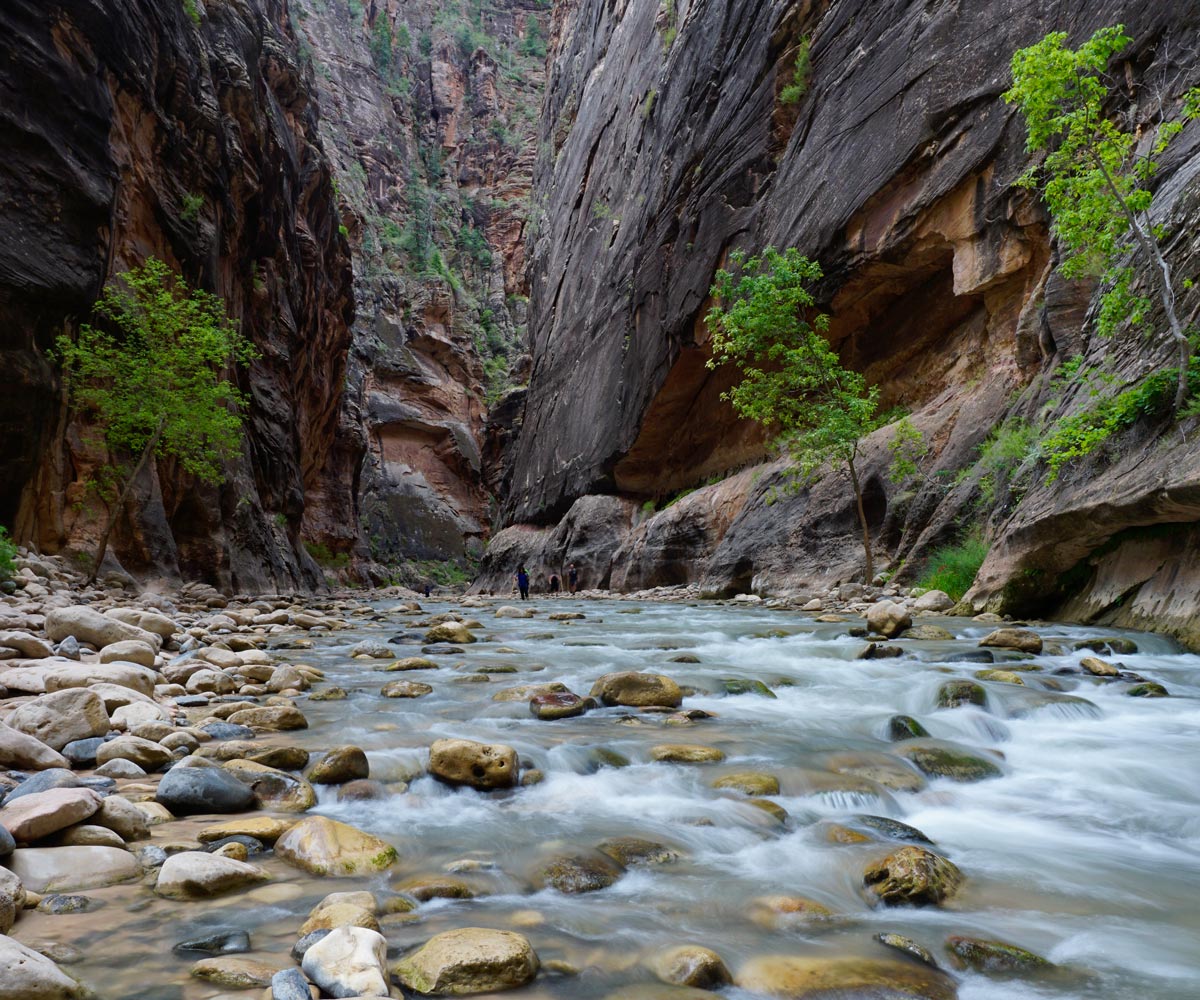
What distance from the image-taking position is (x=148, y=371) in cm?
1373

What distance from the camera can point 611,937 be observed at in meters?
2.24

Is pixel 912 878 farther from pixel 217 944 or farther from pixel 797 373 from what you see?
pixel 797 373

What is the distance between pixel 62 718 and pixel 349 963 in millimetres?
2883

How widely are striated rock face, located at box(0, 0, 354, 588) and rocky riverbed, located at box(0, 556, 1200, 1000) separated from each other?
26.1 feet

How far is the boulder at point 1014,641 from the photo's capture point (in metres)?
6.26

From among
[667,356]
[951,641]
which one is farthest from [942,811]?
[667,356]

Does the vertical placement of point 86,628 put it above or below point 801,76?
below

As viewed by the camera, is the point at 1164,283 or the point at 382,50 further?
the point at 382,50

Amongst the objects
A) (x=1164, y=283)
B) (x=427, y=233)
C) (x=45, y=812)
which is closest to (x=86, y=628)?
(x=45, y=812)

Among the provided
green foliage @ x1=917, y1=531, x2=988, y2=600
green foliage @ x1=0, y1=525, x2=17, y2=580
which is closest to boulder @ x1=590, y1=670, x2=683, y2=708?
green foliage @ x1=917, y1=531, x2=988, y2=600

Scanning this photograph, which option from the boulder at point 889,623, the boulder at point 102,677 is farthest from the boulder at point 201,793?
the boulder at point 889,623

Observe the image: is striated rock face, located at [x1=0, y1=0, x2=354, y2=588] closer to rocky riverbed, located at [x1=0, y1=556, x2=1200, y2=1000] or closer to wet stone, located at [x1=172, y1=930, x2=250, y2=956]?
rocky riverbed, located at [x1=0, y1=556, x2=1200, y2=1000]

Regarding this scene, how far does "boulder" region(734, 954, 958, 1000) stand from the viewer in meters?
1.93

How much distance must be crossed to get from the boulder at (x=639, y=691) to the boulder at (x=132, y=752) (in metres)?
2.94
